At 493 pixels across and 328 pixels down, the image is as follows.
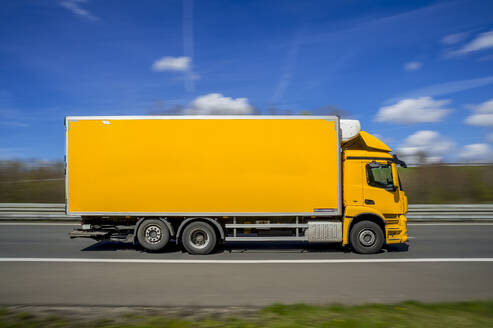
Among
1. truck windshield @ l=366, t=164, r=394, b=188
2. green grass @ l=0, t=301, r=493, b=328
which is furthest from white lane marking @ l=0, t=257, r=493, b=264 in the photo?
green grass @ l=0, t=301, r=493, b=328

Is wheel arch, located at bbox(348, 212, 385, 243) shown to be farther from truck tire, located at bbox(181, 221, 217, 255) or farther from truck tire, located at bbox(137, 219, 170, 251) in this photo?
truck tire, located at bbox(137, 219, 170, 251)

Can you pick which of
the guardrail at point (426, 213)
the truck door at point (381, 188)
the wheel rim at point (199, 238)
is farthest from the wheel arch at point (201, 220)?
the guardrail at point (426, 213)

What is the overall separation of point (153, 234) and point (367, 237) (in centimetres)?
547

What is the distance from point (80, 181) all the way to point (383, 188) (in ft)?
25.1

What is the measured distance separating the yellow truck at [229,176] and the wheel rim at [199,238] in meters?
0.07

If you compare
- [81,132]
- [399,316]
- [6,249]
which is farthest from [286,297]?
[6,249]

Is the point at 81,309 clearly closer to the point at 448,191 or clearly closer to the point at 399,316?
the point at 399,316

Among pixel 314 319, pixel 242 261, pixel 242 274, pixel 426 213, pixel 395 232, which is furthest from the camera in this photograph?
pixel 426 213

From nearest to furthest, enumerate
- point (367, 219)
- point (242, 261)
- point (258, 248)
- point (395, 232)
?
1. point (242, 261)
2. point (395, 232)
3. point (367, 219)
4. point (258, 248)

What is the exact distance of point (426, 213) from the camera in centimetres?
1401

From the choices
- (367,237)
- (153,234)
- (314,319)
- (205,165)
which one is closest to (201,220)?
(153,234)

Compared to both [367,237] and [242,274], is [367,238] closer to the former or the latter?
[367,237]

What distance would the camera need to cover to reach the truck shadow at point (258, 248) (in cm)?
903

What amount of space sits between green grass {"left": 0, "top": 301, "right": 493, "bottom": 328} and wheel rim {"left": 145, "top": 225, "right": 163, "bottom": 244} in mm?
4169
